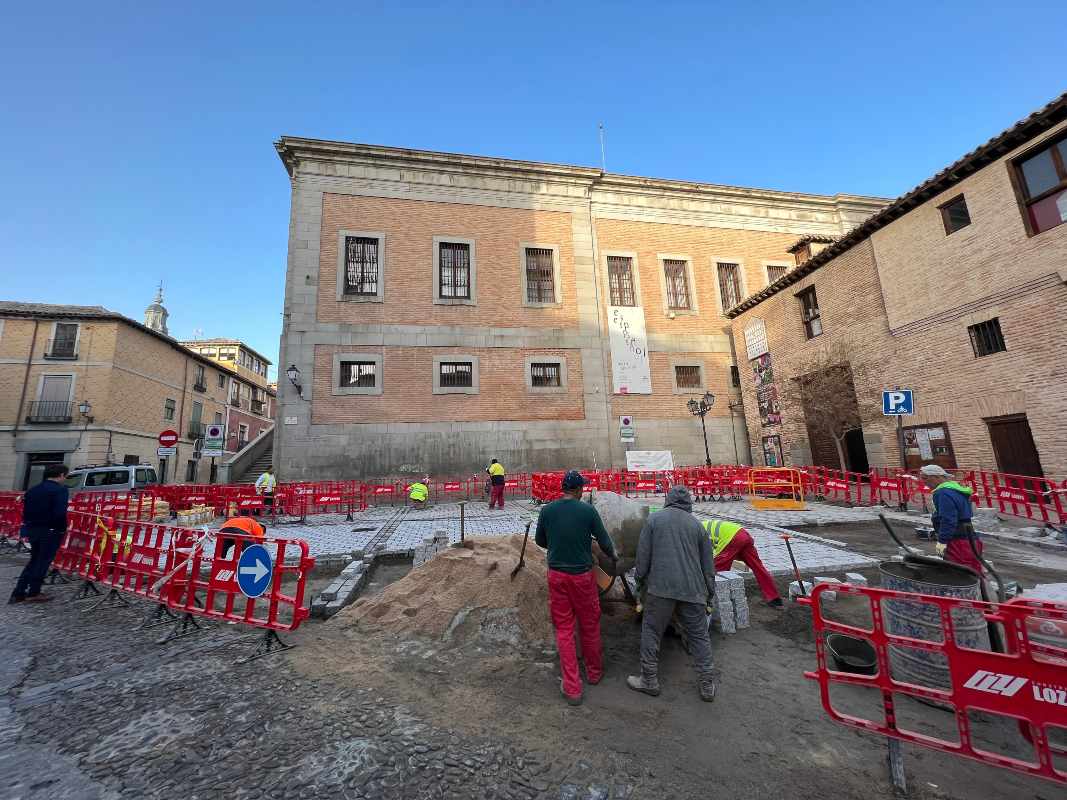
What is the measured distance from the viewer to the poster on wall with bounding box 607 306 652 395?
18922 mm

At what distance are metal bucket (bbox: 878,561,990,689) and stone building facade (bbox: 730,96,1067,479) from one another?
10.6 m

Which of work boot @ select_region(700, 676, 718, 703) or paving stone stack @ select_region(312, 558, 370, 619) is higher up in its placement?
paving stone stack @ select_region(312, 558, 370, 619)

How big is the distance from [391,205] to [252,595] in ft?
56.8

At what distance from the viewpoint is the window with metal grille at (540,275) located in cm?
1912

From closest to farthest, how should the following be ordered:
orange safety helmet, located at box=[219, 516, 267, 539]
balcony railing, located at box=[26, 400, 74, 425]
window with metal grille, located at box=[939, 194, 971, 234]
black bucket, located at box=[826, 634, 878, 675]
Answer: black bucket, located at box=[826, 634, 878, 675] → orange safety helmet, located at box=[219, 516, 267, 539] → window with metal grille, located at box=[939, 194, 971, 234] → balcony railing, located at box=[26, 400, 74, 425]

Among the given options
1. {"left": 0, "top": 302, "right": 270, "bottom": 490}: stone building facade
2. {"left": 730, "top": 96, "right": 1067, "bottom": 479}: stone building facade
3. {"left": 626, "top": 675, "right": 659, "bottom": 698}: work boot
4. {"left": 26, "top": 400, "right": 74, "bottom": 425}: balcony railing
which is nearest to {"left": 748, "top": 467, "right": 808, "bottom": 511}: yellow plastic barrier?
{"left": 730, "top": 96, "right": 1067, "bottom": 479}: stone building facade

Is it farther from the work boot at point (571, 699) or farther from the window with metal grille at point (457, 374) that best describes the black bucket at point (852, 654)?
the window with metal grille at point (457, 374)

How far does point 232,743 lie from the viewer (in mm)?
2814

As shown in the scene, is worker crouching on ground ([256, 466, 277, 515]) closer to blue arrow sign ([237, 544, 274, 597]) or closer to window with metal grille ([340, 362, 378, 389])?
window with metal grille ([340, 362, 378, 389])

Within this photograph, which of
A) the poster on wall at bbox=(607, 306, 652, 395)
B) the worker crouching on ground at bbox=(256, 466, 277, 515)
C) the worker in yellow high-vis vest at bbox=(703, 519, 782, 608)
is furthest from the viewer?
the poster on wall at bbox=(607, 306, 652, 395)

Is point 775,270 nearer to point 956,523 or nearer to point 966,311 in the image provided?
point 966,311

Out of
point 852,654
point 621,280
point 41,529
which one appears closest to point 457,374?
point 621,280

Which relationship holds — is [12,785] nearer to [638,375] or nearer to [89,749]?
[89,749]

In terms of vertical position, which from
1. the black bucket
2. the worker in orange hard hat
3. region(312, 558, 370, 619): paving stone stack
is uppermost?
the worker in orange hard hat
